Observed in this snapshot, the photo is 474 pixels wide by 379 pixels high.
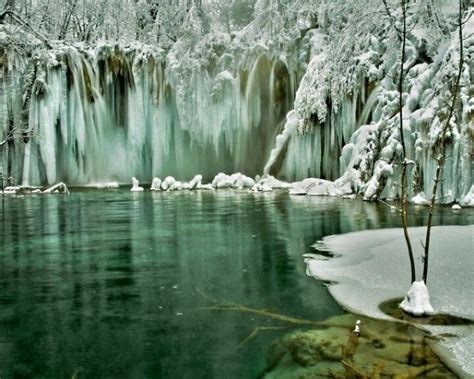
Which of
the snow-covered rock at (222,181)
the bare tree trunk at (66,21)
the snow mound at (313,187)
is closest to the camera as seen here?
the snow mound at (313,187)

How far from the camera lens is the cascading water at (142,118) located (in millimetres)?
23062

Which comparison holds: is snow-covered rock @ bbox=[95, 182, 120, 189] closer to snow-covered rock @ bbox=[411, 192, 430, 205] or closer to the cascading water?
the cascading water

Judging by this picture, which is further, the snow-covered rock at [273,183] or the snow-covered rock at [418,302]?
the snow-covered rock at [273,183]

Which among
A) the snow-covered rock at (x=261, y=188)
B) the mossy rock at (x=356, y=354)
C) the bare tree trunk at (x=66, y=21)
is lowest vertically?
the mossy rock at (x=356, y=354)

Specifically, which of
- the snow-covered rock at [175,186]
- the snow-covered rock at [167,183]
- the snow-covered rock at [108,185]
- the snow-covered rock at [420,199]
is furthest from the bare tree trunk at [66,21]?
the snow-covered rock at [420,199]

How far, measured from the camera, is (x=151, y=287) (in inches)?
226

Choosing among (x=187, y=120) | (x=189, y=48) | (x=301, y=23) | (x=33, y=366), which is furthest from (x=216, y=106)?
(x=33, y=366)

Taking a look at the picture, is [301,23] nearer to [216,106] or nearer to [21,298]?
[216,106]

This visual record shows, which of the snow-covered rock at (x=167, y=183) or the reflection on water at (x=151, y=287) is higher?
the snow-covered rock at (x=167, y=183)

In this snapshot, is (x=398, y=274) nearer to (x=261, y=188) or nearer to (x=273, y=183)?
(x=261, y=188)

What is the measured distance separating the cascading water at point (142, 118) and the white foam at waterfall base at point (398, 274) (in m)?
15.0

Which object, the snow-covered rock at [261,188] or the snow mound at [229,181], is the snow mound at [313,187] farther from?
the snow mound at [229,181]

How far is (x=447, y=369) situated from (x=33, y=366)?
9.57 feet

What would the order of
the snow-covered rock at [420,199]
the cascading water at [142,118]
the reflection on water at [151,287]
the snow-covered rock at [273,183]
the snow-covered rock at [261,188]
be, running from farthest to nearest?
the cascading water at [142,118] < the snow-covered rock at [273,183] < the snow-covered rock at [261,188] < the snow-covered rock at [420,199] < the reflection on water at [151,287]
